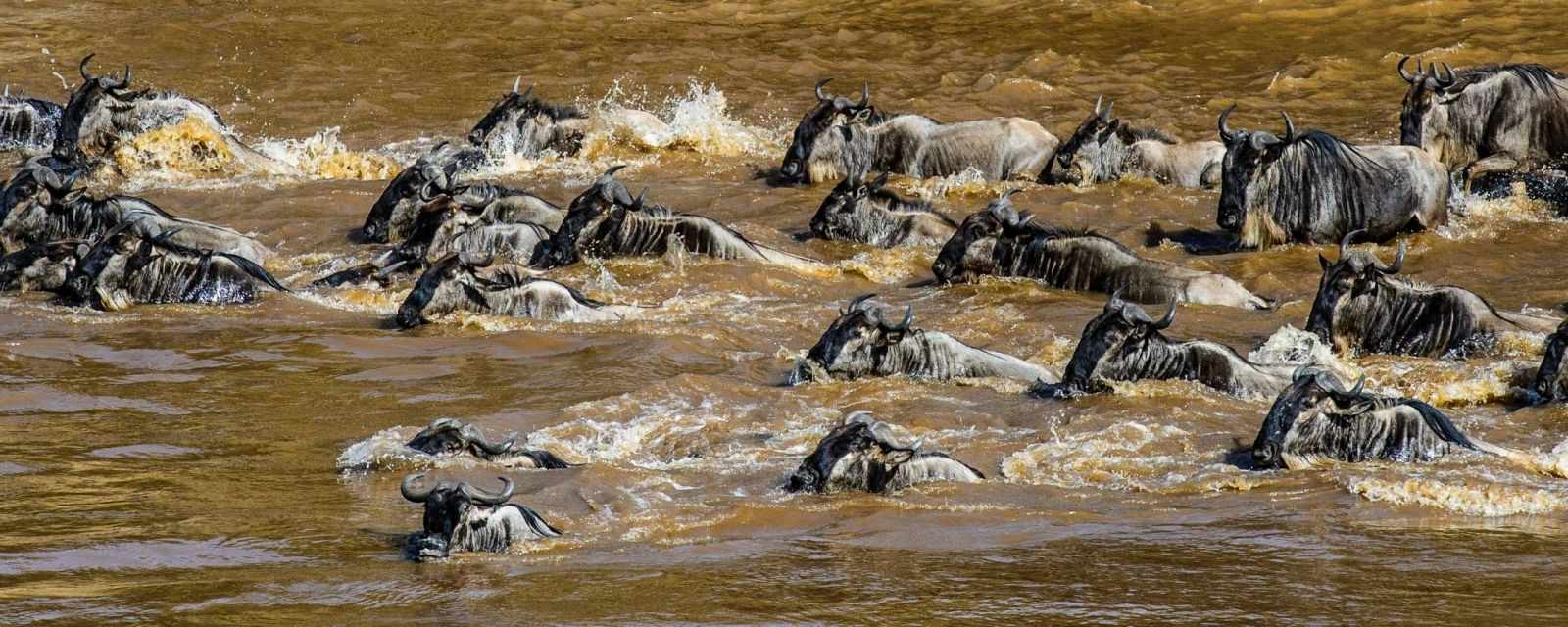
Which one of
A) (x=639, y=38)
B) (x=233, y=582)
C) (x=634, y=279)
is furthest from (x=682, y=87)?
(x=233, y=582)

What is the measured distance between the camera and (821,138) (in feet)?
52.3

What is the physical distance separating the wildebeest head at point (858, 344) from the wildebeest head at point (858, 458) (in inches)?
81.8

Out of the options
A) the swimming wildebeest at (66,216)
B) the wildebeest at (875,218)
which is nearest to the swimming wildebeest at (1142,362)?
the wildebeest at (875,218)

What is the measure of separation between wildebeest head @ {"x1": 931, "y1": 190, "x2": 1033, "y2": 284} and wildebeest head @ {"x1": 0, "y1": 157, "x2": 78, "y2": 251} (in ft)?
20.5

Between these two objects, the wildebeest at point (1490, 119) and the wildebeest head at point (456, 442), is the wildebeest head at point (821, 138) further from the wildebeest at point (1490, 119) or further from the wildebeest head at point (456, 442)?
A: the wildebeest head at point (456, 442)

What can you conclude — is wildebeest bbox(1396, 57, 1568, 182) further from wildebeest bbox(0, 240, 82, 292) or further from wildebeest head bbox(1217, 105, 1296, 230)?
wildebeest bbox(0, 240, 82, 292)

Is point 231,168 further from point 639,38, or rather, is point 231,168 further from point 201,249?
point 639,38

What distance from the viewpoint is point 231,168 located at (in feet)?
53.7

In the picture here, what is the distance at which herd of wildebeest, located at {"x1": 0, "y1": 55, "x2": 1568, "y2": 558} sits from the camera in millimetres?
7855

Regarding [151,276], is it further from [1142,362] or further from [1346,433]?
[1346,433]

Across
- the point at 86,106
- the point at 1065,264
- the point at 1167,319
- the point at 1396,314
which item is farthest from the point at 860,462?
the point at 86,106

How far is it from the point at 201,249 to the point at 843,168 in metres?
5.56

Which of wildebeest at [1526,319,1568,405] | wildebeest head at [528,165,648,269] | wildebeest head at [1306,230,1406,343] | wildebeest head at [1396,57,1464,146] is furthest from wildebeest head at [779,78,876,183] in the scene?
wildebeest at [1526,319,1568,405]

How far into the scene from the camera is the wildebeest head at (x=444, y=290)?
1119 cm
